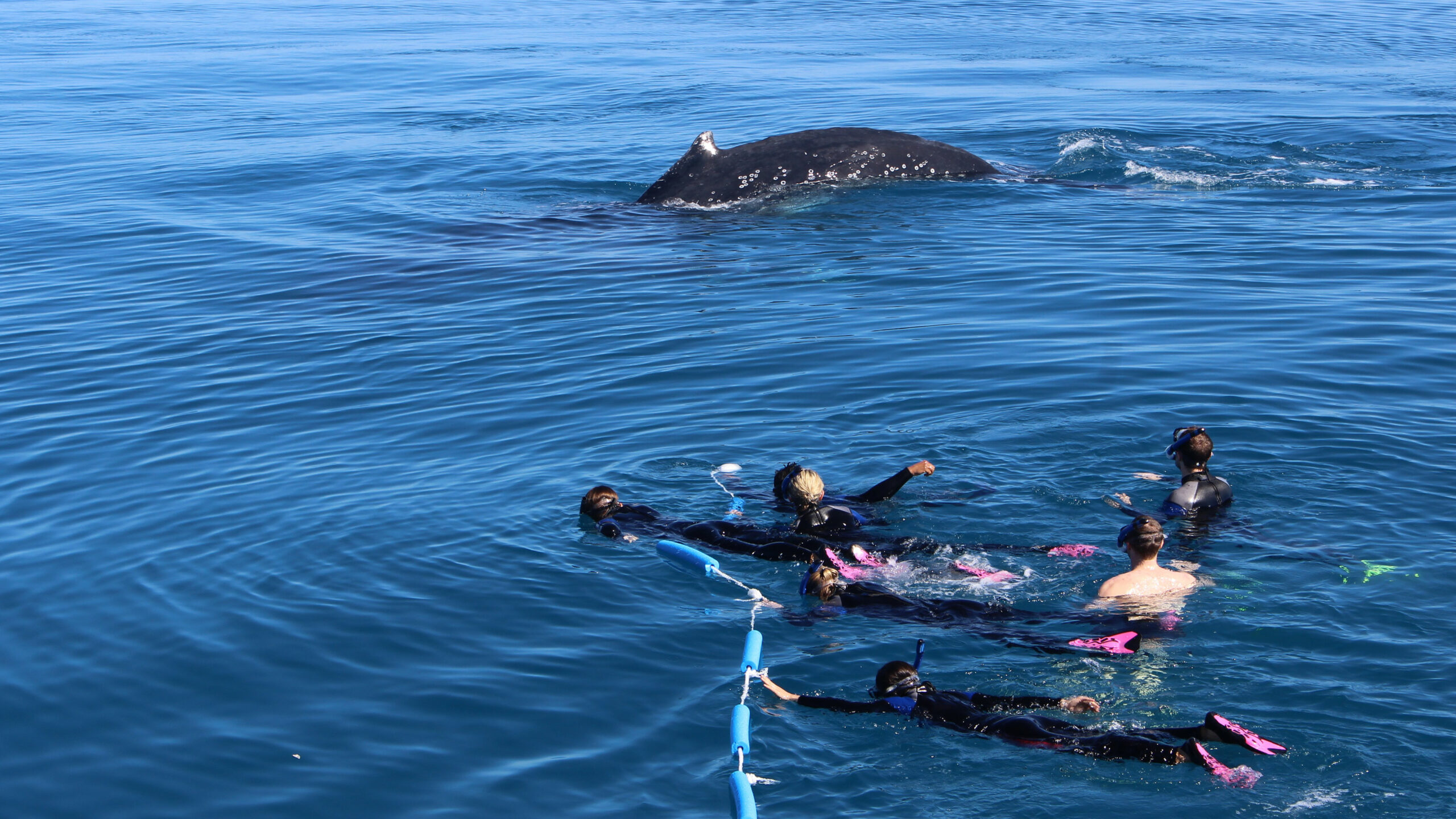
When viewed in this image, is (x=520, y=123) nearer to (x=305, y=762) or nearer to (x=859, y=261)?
(x=859, y=261)

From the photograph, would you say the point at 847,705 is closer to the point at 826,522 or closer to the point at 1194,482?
the point at 826,522

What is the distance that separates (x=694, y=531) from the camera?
1023 centimetres

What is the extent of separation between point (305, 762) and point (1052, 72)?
99.4ft

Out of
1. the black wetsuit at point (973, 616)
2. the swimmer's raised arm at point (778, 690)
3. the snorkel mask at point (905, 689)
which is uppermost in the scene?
the snorkel mask at point (905, 689)

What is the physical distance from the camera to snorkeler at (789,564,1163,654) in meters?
8.14

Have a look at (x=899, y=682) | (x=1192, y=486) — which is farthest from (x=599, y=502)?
(x=1192, y=486)

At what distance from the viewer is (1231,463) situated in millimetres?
10977

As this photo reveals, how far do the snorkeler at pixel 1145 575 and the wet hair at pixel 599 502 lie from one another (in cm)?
368

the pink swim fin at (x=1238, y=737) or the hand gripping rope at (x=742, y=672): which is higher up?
the pink swim fin at (x=1238, y=737)

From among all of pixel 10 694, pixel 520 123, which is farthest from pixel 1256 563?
pixel 520 123

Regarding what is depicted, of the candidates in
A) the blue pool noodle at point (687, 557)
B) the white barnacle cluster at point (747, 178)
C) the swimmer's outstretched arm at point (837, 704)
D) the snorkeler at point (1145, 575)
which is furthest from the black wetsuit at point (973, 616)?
the white barnacle cluster at point (747, 178)

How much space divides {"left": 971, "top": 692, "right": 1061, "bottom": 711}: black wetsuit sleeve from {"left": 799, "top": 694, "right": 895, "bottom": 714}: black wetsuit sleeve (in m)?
0.49

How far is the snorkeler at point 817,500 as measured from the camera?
1007 cm

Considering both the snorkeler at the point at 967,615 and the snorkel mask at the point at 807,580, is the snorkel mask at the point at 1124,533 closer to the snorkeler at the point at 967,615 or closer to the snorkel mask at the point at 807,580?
the snorkeler at the point at 967,615
